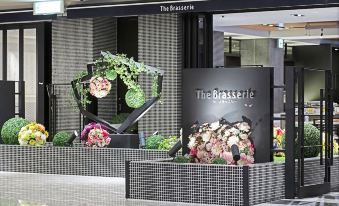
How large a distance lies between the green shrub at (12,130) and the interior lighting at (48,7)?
303 centimetres

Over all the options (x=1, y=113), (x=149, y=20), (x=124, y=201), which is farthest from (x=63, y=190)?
(x=149, y=20)

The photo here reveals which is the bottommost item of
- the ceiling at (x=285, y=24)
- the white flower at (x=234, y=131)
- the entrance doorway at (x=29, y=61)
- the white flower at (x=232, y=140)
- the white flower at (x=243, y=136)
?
the white flower at (x=232, y=140)

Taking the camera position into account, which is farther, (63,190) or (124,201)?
(63,190)

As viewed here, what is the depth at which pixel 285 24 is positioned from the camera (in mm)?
23000

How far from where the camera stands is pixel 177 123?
60.8ft

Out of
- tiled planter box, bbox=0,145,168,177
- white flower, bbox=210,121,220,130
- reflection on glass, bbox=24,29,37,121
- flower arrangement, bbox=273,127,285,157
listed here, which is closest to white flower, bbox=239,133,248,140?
white flower, bbox=210,121,220,130

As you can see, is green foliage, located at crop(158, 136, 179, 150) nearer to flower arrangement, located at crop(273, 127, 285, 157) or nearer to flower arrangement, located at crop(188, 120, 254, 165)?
flower arrangement, located at crop(273, 127, 285, 157)

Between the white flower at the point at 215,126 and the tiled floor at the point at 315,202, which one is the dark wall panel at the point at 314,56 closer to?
the tiled floor at the point at 315,202

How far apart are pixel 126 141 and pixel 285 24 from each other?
10.6 m

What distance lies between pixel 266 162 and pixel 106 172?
3.93 m

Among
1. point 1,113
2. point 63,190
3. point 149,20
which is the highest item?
point 149,20

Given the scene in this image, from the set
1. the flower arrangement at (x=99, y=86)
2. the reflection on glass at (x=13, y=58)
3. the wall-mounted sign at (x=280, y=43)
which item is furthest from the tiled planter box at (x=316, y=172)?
the wall-mounted sign at (x=280, y=43)

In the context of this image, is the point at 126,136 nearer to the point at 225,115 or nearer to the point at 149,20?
the point at 225,115

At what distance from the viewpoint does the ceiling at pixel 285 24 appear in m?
18.0
